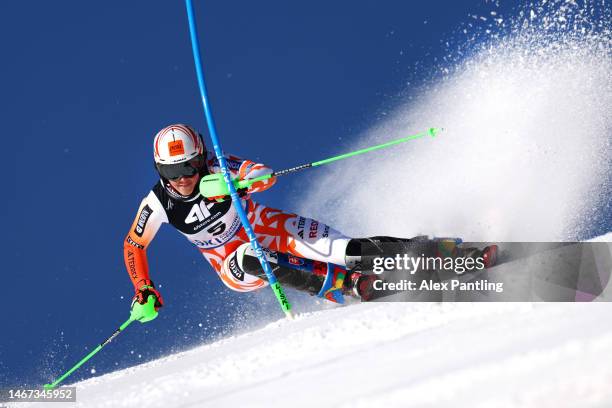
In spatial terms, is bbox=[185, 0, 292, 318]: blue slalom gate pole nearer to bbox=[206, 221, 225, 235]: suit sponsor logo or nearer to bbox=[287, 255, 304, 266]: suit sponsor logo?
bbox=[287, 255, 304, 266]: suit sponsor logo

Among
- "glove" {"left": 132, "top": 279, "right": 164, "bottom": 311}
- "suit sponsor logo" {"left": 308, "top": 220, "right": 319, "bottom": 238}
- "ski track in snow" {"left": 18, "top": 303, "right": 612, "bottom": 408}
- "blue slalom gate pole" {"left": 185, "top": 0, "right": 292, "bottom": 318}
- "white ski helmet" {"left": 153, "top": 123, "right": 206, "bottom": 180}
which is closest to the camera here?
"ski track in snow" {"left": 18, "top": 303, "right": 612, "bottom": 408}

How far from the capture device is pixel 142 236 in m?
4.37

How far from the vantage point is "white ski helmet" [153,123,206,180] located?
13.1 feet

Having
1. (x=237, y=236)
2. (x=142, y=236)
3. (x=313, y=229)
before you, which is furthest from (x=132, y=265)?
(x=313, y=229)

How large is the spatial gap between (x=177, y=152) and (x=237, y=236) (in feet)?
2.56

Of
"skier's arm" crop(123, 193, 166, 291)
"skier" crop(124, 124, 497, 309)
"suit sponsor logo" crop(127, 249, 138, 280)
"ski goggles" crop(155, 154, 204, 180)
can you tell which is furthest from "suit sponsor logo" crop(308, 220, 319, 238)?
"suit sponsor logo" crop(127, 249, 138, 280)

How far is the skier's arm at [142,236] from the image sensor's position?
170 inches

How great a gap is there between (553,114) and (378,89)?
1719mm

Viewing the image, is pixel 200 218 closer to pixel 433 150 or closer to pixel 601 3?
pixel 433 150

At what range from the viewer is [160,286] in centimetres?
671

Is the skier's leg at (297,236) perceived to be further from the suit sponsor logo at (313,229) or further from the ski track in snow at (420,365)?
the ski track in snow at (420,365)

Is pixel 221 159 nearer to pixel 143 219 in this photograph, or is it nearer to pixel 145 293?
pixel 143 219

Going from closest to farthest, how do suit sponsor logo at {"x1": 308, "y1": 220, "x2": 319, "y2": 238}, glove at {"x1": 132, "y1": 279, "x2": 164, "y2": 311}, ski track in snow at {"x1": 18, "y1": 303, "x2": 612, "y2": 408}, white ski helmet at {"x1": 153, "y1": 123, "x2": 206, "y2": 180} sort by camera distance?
ski track in snow at {"x1": 18, "y1": 303, "x2": 612, "y2": 408} → white ski helmet at {"x1": 153, "y1": 123, "x2": 206, "y2": 180} → glove at {"x1": 132, "y1": 279, "x2": 164, "y2": 311} → suit sponsor logo at {"x1": 308, "y1": 220, "x2": 319, "y2": 238}

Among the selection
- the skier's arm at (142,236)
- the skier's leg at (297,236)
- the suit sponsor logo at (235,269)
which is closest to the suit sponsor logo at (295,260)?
the skier's leg at (297,236)
